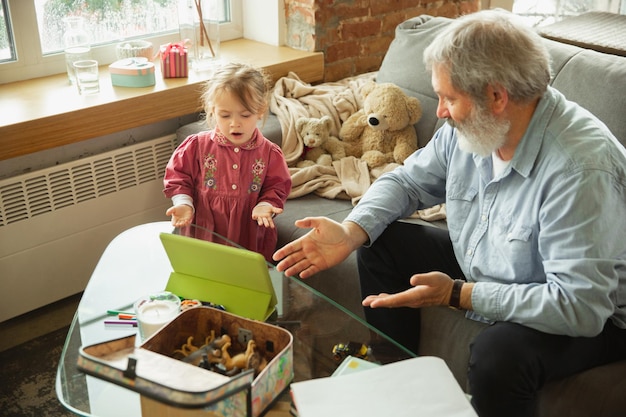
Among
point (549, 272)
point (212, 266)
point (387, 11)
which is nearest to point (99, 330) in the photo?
point (212, 266)

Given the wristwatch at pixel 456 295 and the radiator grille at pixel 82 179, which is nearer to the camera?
the wristwatch at pixel 456 295

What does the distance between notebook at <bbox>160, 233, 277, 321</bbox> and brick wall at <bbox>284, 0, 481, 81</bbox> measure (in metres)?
1.57

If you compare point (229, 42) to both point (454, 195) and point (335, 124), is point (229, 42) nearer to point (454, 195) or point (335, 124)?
point (335, 124)

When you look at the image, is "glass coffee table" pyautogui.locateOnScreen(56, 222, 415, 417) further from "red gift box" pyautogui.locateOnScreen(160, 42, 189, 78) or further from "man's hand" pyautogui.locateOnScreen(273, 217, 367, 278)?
"red gift box" pyautogui.locateOnScreen(160, 42, 189, 78)

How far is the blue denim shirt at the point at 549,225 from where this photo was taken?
1.50 m

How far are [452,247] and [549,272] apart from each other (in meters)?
0.38

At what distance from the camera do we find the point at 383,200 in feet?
6.32

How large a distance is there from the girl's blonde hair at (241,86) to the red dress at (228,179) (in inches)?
4.8

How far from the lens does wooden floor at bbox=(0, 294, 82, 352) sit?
2385mm

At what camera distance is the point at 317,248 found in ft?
5.80

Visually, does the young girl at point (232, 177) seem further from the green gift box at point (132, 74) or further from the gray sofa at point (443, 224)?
the green gift box at point (132, 74)

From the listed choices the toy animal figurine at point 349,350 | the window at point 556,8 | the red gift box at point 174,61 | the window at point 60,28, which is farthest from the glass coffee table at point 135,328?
the window at point 556,8

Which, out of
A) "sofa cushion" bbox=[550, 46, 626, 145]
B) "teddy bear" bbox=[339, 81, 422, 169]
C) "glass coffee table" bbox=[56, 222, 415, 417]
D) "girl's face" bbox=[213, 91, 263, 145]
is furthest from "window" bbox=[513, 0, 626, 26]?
"glass coffee table" bbox=[56, 222, 415, 417]

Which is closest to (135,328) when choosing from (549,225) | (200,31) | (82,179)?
(549,225)
